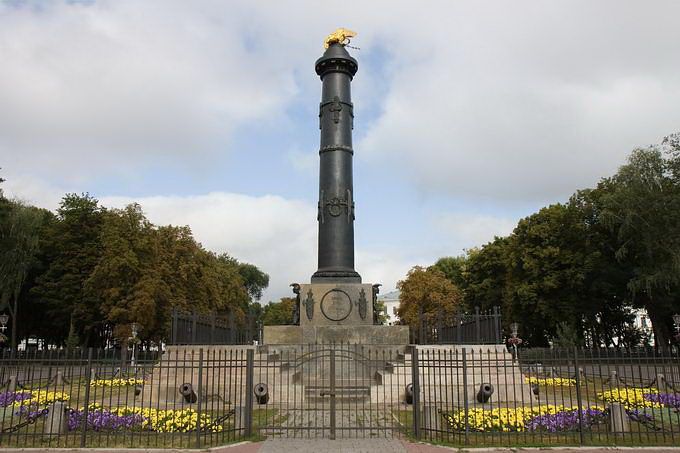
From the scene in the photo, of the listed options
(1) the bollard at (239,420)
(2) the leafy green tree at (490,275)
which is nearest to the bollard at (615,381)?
(1) the bollard at (239,420)

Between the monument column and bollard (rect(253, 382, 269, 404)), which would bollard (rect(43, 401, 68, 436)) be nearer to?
bollard (rect(253, 382, 269, 404))

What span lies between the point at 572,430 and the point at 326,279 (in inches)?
417

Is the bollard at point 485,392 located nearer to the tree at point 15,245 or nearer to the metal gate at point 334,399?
the metal gate at point 334,399

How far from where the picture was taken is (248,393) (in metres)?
11.0

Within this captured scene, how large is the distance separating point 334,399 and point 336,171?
454 inches

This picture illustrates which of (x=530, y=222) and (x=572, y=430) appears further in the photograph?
(x=530, y=222)

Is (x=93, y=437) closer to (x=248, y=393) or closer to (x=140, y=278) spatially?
(x=248, y=393)

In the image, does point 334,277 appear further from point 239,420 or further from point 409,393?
point 239,420

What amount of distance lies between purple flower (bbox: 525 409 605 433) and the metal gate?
2.46 m

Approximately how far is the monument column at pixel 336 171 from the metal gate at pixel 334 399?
11.4 feet

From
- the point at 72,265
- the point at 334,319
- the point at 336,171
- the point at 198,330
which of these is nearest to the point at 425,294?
the point at 72,265

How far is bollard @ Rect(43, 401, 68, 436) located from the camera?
35.2 ft

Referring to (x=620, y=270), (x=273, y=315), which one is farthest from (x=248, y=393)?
(x=273, y=315)

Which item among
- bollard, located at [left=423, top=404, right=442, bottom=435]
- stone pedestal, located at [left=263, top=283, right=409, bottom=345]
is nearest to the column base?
stone pedestal, located at [left=263, top=283, right=409, bottom=345]
